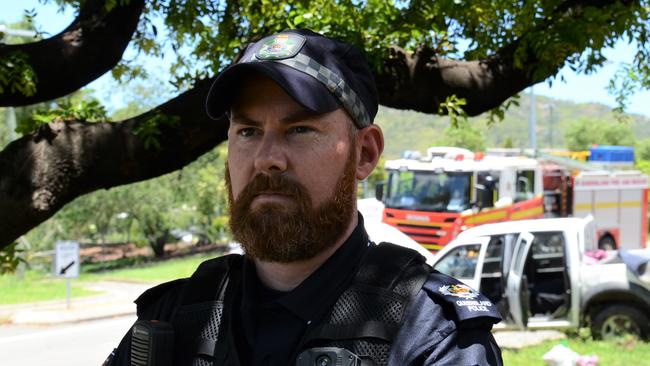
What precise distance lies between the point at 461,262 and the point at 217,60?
705cm

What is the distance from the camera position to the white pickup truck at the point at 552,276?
32.8 feet

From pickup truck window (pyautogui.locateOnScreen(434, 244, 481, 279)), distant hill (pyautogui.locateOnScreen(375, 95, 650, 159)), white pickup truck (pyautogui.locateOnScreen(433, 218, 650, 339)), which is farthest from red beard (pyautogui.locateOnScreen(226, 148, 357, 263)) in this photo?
distant hill (pyautogui.locateOnScreen(375, 95, 650, 159))

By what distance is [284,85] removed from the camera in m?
1.60

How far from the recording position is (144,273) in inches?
1030

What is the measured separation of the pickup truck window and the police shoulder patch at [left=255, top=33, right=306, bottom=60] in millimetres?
9397

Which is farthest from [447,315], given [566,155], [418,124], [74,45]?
[418,124]

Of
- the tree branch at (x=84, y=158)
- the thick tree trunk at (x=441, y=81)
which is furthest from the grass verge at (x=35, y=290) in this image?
the thick tree trunk at (x=441, y=81)

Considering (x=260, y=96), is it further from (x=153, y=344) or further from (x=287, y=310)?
(x=153, y=344)

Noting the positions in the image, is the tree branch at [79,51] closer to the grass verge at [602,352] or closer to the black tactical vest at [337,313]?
the black tactical vest at [337,313]

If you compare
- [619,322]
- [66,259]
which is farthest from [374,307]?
[66,259]

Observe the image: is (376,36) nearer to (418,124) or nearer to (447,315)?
(447,315)

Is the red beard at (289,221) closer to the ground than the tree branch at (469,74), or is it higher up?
closer to the ground

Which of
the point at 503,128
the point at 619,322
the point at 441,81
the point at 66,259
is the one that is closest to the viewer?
the point at 441,81

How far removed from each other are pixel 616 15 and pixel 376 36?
1.34 m
